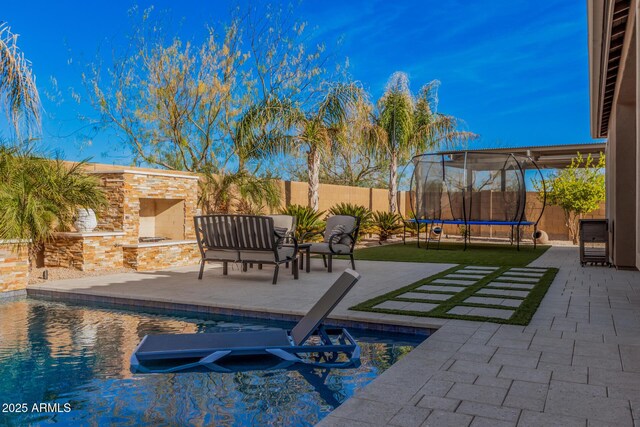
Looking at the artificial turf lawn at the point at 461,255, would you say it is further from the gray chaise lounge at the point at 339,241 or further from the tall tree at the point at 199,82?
the tall tree at the point at 199,82

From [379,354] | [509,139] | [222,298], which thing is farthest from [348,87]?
[509,139]

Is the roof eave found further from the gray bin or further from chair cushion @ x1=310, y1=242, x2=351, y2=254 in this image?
chair cushion @ x1=310, y1=242, x2=351, y2=254

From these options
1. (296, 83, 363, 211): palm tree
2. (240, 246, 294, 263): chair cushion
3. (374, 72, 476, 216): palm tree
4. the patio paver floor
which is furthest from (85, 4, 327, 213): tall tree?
the patio paver floor

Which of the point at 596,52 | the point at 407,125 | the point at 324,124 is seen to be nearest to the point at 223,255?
the point at 596,52

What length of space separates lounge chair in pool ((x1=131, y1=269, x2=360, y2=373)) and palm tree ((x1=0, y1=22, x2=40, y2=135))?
18.9ft

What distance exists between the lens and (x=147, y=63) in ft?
48.9

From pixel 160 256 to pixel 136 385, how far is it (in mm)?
5830

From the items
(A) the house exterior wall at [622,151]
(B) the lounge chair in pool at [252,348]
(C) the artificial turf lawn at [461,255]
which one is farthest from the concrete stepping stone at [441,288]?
(C) the artificial turf lawn at [461,255]

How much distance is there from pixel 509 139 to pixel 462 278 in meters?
19.4

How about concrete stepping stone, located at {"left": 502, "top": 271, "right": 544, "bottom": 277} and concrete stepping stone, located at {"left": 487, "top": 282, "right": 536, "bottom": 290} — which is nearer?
concrete stepping stone, located at {"left": 487, "top": 282, "right": 536, "bottom": 290}

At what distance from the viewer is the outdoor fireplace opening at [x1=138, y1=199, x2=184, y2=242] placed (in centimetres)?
1007

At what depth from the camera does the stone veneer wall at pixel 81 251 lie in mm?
7707

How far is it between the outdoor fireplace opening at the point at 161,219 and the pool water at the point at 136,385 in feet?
18.3

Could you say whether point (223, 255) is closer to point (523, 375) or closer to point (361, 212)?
point (523, 375)
